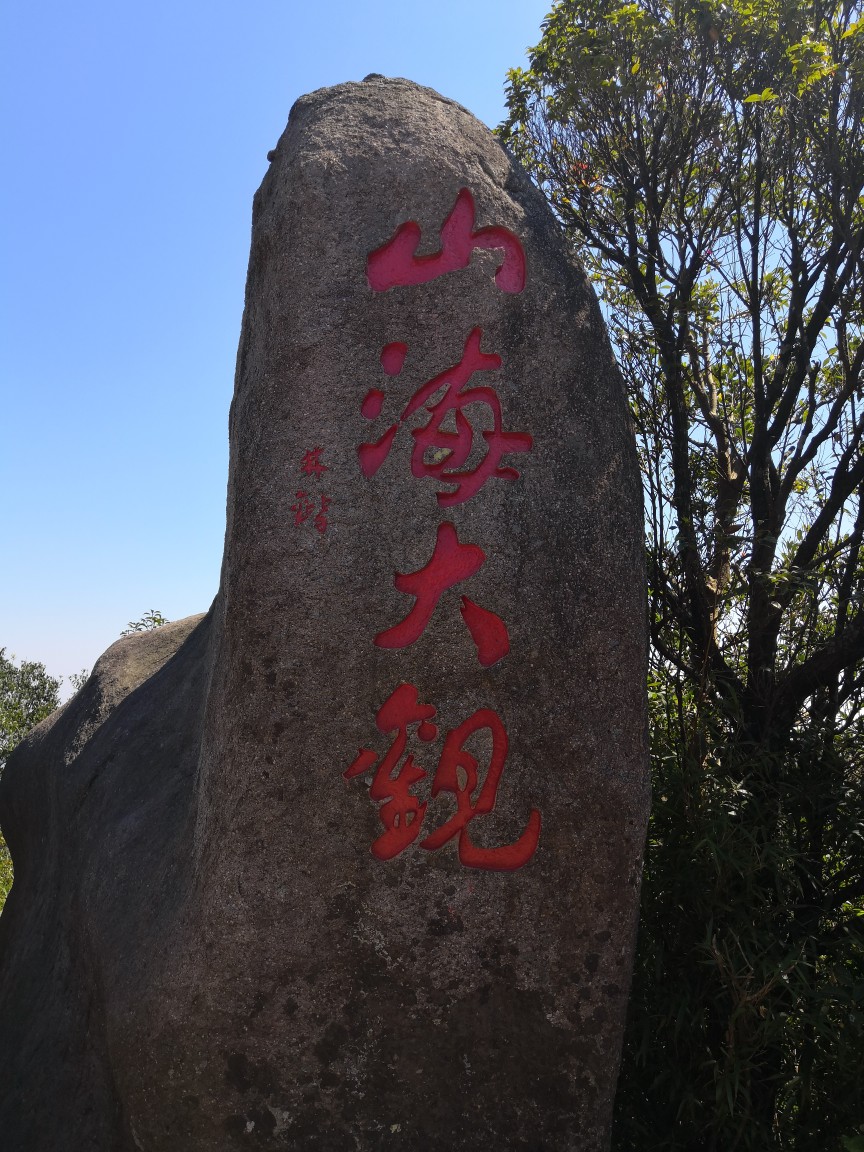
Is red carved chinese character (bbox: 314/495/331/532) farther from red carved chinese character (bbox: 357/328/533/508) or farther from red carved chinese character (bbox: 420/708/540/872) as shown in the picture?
red carved chinese character (bbox: 420/708/540/872)

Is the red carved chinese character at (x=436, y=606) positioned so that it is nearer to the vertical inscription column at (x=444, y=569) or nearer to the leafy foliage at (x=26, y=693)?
the vertical inscription column at (x=444, y=569)

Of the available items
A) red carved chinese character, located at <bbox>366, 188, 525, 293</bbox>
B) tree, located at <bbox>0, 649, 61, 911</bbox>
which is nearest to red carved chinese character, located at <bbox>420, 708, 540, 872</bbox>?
red carved chinese character, located at <bbox>366, 188, 525, 293</bbox>

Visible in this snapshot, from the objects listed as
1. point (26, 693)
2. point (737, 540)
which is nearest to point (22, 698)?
point (26, 693)

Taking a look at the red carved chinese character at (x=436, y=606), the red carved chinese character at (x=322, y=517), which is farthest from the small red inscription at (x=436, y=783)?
the red carved chinese character at (x=322, y=517)

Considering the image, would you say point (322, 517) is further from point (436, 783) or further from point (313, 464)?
point (436, 783)

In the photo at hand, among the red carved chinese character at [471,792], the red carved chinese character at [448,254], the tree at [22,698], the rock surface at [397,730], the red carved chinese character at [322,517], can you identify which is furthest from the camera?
the tree at [22,698]

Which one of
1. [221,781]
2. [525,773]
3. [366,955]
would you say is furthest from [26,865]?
[525,773]

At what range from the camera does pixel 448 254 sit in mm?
2992

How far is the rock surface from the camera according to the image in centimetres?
255

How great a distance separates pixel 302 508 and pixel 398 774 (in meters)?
0.78

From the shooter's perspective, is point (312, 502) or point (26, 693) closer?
point (312, 502)

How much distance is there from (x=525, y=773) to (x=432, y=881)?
1.24ft

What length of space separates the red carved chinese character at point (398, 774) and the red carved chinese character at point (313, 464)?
65 centimetres

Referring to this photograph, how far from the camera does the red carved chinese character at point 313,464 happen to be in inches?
110
